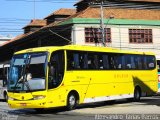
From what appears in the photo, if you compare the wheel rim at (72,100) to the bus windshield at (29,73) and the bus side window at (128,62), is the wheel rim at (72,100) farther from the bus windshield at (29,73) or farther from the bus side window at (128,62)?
the bus side window at (128,62)

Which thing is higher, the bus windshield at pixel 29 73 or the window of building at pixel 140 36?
the window of building at pixel 140 36

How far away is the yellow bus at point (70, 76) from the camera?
61.2 ft

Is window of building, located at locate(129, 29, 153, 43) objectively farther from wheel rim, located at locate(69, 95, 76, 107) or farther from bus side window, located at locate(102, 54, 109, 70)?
wheel rim, located at locate(69, 95, 76, 107)

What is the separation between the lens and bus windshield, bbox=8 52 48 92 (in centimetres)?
1858

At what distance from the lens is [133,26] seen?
173 feet

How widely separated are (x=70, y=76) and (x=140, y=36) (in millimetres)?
34119

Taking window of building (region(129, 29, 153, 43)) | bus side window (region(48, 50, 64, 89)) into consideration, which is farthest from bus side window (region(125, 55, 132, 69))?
window of building (region(129, 29, 153, 43))

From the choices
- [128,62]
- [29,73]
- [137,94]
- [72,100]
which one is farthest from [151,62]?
[29,73]

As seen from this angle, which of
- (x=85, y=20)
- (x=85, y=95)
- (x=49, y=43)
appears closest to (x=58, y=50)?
(x=85, y=95)

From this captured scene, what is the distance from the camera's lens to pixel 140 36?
2089 inches

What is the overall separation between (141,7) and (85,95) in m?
35.4

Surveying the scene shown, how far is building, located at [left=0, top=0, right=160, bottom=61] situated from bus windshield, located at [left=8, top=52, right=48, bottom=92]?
28.3m

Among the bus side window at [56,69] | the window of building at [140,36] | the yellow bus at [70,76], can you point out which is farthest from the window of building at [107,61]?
the window of building at [140,36]

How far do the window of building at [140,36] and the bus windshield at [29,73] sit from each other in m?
34.1
